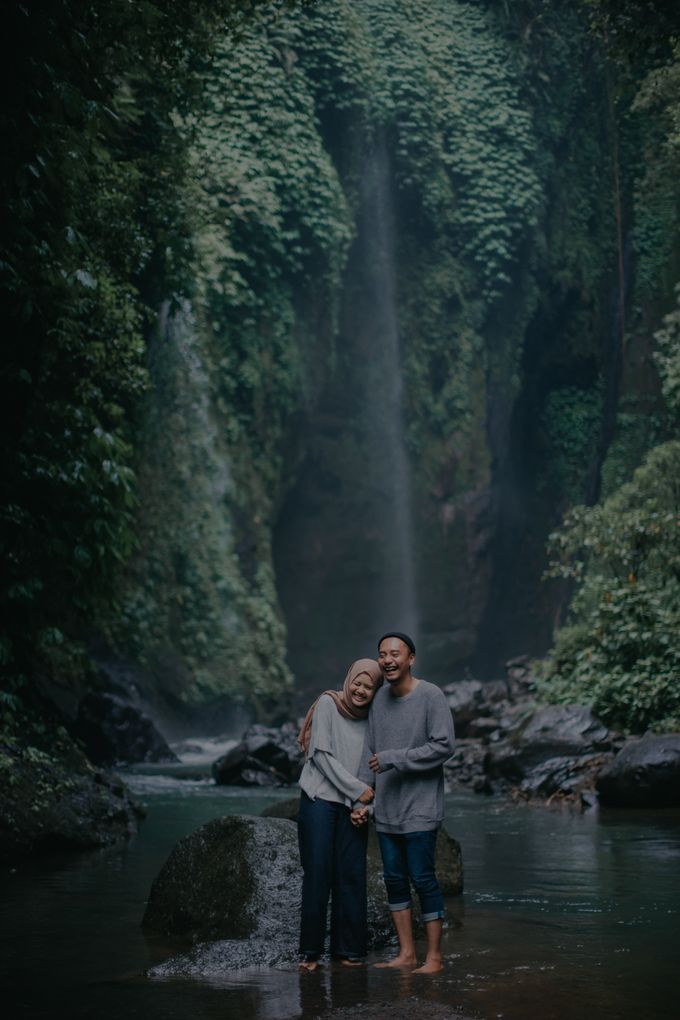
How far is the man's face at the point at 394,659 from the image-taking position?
4.76m

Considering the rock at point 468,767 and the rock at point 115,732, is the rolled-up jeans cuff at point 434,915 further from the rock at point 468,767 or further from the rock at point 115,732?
the rock at point 115,732

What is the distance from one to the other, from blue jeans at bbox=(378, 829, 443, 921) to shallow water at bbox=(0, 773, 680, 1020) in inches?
10.8

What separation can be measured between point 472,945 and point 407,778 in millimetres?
955

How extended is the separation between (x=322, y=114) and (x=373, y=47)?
2.14 m

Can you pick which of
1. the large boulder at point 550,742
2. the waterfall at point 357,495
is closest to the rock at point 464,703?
the large boulder at point 550,742

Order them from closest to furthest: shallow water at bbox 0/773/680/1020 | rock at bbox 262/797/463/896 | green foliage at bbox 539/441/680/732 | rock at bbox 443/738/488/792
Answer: shallow water at bbox 0/773/680/1020 < rock at bbox 262/797/463/896 < green foliage at bbox 539/441/680/732 < rock at bbox 443/738/488/792

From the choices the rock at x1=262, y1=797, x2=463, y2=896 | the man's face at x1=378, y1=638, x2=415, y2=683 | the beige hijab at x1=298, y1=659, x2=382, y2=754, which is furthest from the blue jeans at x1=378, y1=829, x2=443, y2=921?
the rock at x1=262, y1=797, x2=463, y2=896

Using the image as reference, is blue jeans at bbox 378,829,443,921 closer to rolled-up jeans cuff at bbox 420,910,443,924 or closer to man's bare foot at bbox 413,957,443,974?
rolled-up jeans cuff at bbox 420,910,443,924

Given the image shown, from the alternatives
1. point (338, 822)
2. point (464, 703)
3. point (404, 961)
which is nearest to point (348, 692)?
point (338, 822)

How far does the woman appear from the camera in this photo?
15.8 ft

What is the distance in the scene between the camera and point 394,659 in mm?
4762

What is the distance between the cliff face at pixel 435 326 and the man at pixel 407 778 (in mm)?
18090

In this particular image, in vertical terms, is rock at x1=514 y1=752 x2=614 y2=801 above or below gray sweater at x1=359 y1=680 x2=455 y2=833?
below

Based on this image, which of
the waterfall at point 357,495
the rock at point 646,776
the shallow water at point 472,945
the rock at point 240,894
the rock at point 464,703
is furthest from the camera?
the waterfall at point 357,495
